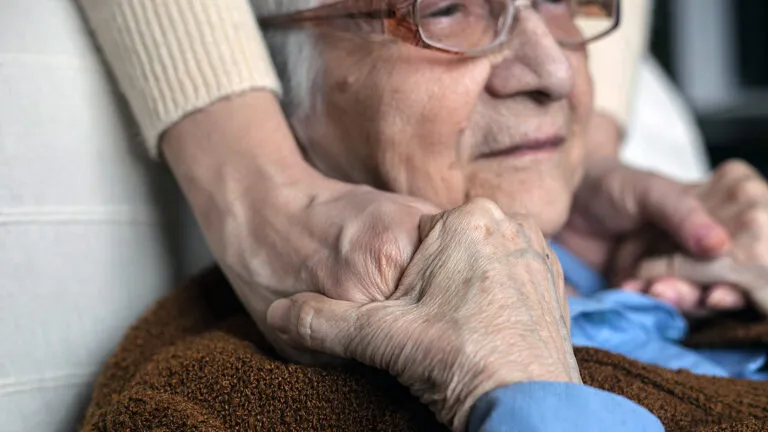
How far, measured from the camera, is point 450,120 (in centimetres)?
98

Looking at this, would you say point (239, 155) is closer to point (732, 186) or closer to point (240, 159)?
point (240, 159)

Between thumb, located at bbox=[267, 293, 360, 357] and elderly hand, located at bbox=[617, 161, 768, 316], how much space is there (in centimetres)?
57

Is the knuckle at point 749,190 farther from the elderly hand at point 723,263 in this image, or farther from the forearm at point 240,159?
the forearm at point 240,159

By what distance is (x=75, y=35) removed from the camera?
103 cm

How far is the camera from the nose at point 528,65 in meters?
1.00

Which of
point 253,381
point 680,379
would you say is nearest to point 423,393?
point 253,381

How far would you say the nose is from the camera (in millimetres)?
1000

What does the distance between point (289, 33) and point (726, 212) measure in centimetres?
63

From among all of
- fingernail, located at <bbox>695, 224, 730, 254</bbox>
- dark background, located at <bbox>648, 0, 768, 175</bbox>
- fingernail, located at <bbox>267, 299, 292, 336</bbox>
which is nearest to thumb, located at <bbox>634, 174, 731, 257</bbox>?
fingernail, located at <bbox>695, 224, 730, 254</bbox>

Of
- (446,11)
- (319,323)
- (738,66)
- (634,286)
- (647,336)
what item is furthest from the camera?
(738,66)

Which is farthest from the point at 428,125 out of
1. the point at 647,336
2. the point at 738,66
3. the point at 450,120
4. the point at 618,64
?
the point at 738,66

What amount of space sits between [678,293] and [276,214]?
569 millimetres

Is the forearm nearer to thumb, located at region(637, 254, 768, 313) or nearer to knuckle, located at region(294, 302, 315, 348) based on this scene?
knuckle, located at region(294, 302, 315, 348)

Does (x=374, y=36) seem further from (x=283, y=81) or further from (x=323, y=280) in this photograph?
(x=323, y=280)
